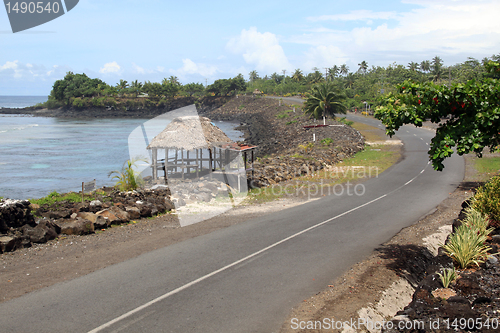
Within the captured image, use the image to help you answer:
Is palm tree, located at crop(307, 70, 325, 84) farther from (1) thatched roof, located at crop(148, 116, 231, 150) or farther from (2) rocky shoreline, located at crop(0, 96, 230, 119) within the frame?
(1) thatched roof, located at crop(148, 116, 231, 150)

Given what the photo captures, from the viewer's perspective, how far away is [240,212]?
16234 mm

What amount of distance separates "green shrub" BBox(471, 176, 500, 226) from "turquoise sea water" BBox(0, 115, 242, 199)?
27065 millimetres

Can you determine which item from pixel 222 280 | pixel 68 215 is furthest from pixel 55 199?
pixel 222 280

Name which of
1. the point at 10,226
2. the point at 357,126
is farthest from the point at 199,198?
the point at 357,126

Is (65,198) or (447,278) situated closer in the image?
(447,278)

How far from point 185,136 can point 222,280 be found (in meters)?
12.2

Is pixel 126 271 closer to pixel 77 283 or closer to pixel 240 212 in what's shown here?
pixel 77 283

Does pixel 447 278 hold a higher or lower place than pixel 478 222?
lower

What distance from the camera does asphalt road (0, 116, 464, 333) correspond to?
23.9 feet

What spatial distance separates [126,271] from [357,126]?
5342 cm

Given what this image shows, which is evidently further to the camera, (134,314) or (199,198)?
(199,198)

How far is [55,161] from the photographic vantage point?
4672cm

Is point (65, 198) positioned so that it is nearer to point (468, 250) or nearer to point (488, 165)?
point (468, 250)

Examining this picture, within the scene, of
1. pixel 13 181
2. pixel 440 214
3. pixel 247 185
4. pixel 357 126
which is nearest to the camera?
pixel 440 214
